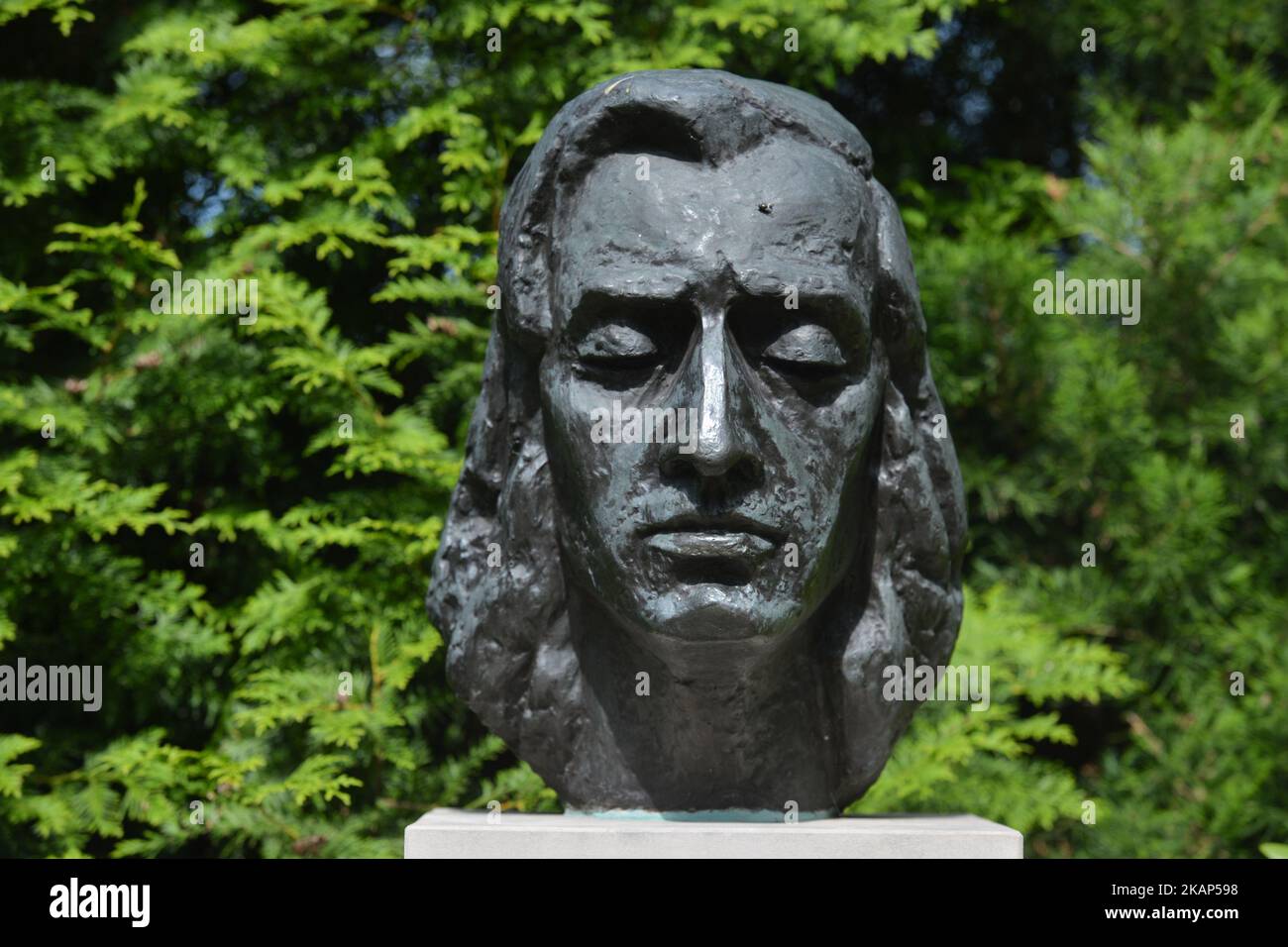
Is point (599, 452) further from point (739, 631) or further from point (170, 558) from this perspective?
point (170, 558)

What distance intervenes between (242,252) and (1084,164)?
12.3 ft

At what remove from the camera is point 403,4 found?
516 centimetres

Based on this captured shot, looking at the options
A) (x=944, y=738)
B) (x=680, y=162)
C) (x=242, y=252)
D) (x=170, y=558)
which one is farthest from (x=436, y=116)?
(x=944, y=738)

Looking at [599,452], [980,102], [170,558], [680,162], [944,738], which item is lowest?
[944,738]

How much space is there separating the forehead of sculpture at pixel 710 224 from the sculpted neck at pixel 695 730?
2.37 feet

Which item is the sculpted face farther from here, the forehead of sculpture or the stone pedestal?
the stone pedestal

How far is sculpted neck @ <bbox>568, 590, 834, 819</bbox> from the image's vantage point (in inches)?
123

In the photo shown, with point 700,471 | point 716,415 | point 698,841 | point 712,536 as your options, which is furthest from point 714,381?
point 698,841

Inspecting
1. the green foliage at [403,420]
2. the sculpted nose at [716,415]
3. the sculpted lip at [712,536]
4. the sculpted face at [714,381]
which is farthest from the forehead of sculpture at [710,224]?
the green foliage at [403,420]

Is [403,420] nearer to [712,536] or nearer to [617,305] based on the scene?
[617,305]

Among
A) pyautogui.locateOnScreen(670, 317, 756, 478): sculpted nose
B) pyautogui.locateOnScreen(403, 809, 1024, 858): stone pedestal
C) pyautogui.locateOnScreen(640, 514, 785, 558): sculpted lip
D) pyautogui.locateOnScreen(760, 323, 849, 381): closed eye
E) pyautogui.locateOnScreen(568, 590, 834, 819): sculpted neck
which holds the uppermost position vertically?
pyautogui.locateOnScreen(760, 323, 849, 381): closed eye

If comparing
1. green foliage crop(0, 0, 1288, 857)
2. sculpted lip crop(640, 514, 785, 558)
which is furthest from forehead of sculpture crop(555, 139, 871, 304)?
green foliage crop(0, 0, 1288, 857)

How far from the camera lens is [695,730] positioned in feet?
10.3

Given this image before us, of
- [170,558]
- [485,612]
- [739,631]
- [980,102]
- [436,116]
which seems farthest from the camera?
[980,102]
